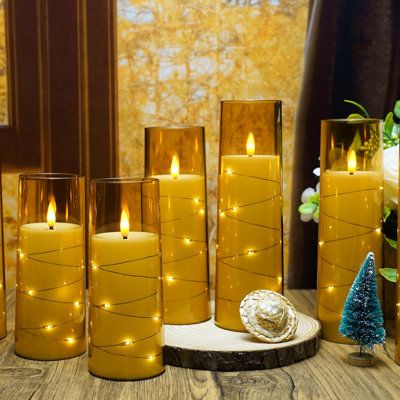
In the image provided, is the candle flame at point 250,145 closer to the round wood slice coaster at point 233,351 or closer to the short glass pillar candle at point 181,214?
the short glass pillar candle at point 181,214

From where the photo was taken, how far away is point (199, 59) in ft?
4.61

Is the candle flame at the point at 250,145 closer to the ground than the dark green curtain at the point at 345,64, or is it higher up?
closer to the ground

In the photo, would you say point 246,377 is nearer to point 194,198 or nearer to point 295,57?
point 194,198

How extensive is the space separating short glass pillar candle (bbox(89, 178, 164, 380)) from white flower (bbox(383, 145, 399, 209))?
0.38 metres

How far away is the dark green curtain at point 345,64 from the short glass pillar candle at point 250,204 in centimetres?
39

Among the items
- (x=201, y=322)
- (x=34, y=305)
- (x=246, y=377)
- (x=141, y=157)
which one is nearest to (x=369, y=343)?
(x=246, y=377)

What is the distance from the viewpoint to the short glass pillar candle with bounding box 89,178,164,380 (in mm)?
896

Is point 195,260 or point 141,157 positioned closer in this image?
point 195,260

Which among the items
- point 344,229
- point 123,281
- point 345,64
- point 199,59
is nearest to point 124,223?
point 123,281

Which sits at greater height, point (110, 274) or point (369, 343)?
point (110, 274)

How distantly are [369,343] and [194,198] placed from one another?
34cm

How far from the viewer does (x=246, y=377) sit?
92 cm

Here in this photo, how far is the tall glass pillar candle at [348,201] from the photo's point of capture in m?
1.05

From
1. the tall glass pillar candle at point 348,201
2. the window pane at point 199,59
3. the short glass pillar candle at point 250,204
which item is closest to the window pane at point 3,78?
the window pane at point 199,59
